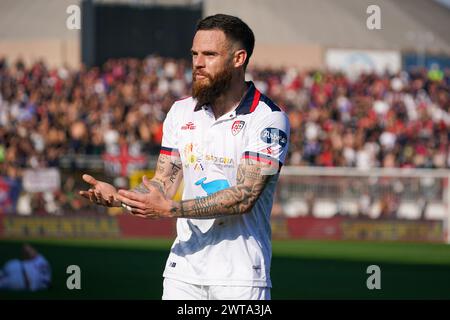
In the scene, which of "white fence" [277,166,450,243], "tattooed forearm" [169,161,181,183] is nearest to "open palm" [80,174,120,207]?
"tattooed forearm" [169,161,181,183]

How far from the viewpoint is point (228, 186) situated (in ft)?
21.5

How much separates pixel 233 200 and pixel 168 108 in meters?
25.7

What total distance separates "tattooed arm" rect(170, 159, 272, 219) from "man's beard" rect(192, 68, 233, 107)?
1.47 ft

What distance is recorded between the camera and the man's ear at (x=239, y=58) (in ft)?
21.4

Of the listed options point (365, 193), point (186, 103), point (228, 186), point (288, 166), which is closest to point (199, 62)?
point (186, 103)

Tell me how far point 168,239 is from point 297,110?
7.10 m

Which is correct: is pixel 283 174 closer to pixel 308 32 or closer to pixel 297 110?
pixel 297 110

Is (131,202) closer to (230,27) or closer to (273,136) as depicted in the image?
(273,136)

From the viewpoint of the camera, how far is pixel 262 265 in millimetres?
6578

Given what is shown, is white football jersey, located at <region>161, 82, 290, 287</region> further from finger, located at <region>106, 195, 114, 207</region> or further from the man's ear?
finger, located at <region>106, 195, 114, 207</region>

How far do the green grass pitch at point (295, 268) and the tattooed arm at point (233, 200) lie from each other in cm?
922

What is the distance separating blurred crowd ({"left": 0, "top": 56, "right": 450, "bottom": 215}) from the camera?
98.6 ft

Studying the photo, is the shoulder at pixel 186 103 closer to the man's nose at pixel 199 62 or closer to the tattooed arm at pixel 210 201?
the man's nose at pixel 199 62

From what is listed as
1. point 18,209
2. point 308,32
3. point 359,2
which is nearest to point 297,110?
point 18,209
